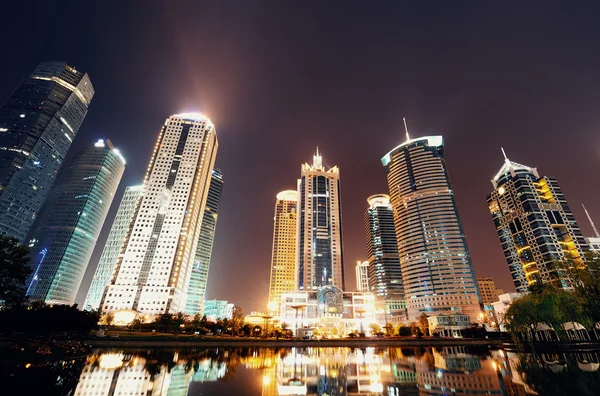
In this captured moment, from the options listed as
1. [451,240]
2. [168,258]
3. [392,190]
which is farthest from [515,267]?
[168,258]

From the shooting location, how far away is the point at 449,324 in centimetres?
13650

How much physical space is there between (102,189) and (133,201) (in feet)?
123

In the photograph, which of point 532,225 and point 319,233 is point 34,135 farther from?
point 532,225

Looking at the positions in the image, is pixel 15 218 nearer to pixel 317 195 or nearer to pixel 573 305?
pixel 317 195

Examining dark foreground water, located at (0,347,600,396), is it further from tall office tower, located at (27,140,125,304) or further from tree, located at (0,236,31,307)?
tall office tower, located at (27,140,125,304)

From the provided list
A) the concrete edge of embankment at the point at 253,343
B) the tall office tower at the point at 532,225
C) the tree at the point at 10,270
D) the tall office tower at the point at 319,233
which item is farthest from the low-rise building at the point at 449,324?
the tree at the point at 10,270

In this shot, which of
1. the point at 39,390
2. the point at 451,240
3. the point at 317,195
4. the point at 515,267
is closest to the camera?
the point at 39,390

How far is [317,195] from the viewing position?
189 m

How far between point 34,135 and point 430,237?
228 meters

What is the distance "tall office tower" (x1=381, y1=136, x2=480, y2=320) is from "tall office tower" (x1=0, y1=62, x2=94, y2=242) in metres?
212

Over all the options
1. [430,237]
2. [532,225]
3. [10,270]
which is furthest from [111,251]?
[532,225]

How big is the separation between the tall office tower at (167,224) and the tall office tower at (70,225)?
7555 centimetres

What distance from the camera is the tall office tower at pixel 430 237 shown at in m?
150

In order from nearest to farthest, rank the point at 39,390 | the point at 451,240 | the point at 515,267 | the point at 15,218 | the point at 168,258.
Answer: the point at 39,390, the point at 168,258, the point at 15,218, the point at 451,240, the point at 515,267
